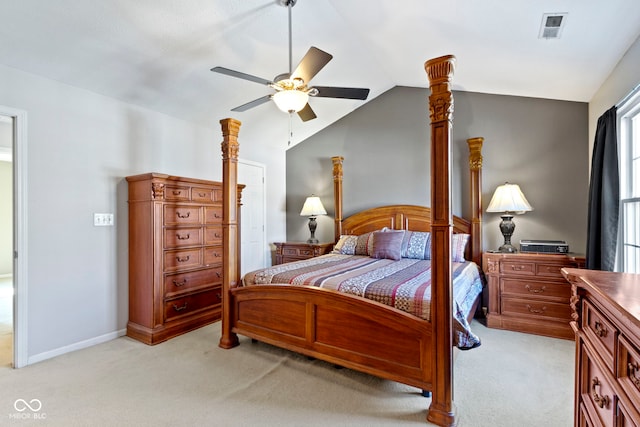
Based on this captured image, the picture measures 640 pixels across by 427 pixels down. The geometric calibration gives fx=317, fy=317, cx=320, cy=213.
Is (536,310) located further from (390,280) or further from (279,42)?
(279,42)

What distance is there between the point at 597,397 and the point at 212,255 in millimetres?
3399

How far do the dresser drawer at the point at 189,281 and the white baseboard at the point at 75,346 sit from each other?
65 centimetres

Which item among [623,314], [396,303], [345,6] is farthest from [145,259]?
[623,314]

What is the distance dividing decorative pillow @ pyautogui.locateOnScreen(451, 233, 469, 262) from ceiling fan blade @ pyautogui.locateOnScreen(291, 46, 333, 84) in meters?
2.49

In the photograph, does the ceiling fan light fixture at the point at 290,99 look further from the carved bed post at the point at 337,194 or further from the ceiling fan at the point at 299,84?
the carved bed post at the point at 337,194

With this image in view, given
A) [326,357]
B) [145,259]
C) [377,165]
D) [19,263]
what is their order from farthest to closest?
1. [377,165]
2. [145,259]
3. [19,263]
4. [326,357]

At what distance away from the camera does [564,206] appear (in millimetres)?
3604

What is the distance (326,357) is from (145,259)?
2029mm

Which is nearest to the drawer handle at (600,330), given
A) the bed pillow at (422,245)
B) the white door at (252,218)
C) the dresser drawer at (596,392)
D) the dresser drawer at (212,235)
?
the dresser drawer at (596,392)

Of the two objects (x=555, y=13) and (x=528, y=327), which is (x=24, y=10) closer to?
(x=555, y=13)

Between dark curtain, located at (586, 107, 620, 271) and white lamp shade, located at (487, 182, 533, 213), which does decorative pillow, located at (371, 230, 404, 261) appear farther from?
dark curtain, located at (586, 107, 620, 271)

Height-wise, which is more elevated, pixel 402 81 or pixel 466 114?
pixel 402 81

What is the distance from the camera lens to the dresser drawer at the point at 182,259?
321cm

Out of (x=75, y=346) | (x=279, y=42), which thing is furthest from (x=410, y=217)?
(x=75, y=346)
